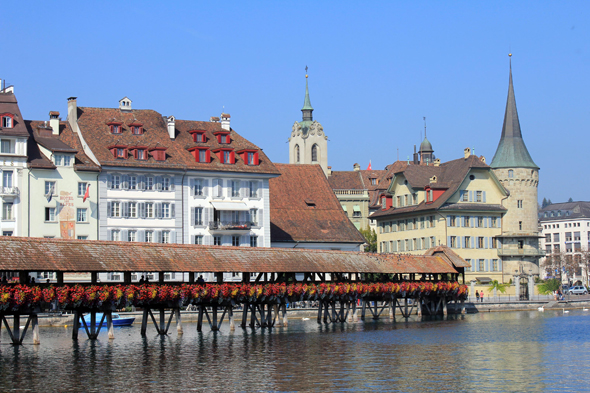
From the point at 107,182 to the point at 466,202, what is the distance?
3739cm

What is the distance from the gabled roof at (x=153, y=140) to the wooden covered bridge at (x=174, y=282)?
16705 mm

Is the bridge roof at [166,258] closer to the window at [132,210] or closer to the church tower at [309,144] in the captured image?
the window at [132,210]

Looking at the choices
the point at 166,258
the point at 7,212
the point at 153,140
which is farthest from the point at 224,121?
the point at 166,258

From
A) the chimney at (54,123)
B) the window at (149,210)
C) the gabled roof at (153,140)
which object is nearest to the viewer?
the gabled roof at (153,140)

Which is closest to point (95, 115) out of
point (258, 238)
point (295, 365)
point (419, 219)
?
point (258, 238)

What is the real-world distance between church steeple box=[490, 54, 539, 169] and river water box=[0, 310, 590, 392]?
125 feet

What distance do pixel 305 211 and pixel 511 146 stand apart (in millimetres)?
25151

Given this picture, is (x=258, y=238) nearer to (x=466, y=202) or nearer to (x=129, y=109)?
(x=129, y=109)

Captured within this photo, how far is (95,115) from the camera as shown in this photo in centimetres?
7244

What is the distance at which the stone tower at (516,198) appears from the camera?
291 feet

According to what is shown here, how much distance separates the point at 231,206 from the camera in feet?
236

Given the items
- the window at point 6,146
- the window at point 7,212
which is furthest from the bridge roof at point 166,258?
the window at point 6,146

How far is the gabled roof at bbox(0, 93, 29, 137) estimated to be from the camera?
64562 mm

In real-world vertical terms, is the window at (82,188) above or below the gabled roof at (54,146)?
below
